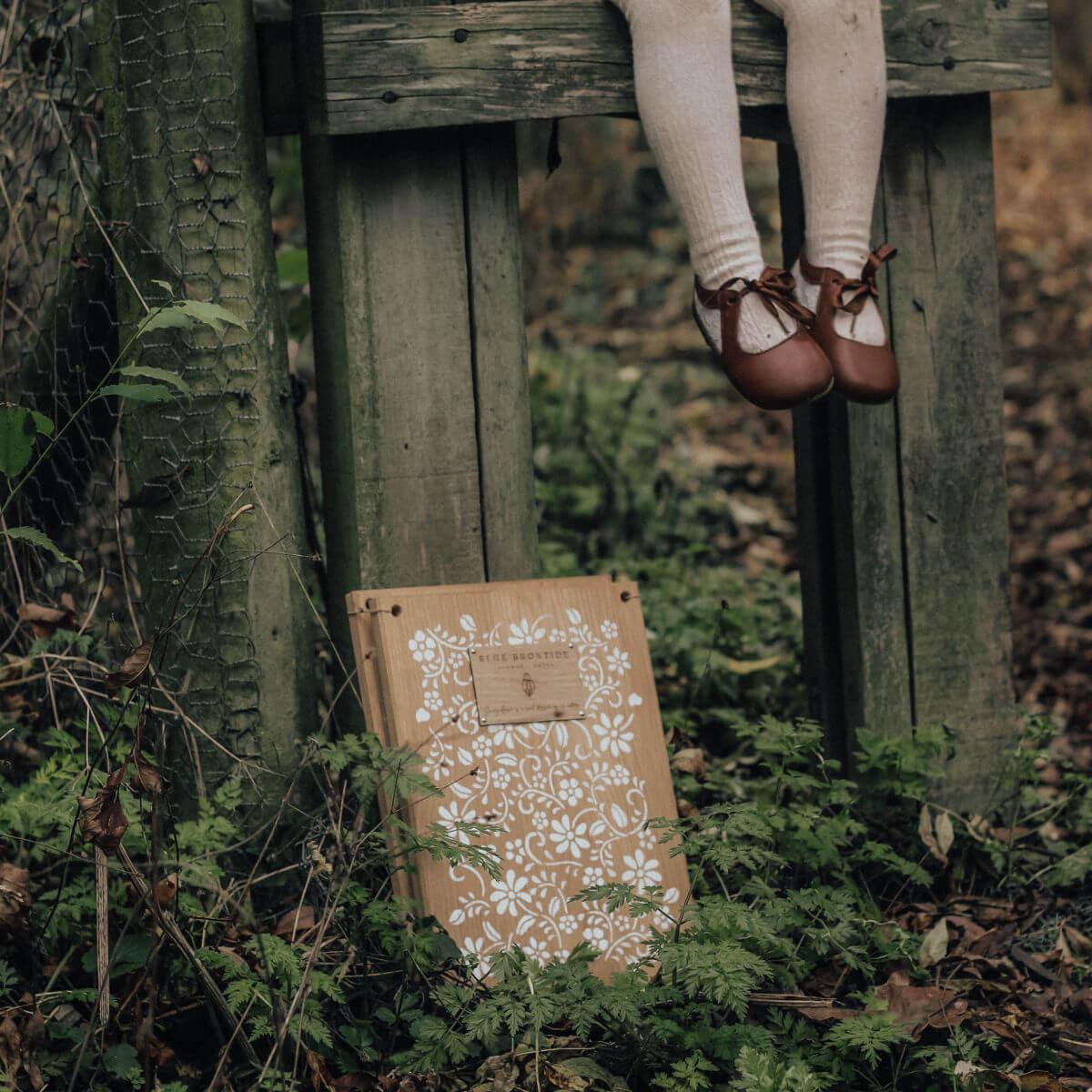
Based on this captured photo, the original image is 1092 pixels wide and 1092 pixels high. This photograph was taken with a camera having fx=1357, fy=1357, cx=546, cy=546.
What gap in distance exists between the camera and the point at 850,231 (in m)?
2.52

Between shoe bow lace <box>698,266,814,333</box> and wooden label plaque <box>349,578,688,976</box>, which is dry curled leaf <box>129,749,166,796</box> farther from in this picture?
shoe bow lace <box>698,266,814,333</box>

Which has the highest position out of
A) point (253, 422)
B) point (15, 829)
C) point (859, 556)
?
point (253, 422)

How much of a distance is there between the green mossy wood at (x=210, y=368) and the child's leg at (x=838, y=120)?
0.99m

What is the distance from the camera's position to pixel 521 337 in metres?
2.57

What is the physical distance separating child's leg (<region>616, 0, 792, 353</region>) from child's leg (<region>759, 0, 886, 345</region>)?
0.13 metres

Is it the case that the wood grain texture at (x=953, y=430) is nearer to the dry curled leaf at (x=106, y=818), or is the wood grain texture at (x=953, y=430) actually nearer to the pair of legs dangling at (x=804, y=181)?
the pair of legs dangling at (x=804, y=181)

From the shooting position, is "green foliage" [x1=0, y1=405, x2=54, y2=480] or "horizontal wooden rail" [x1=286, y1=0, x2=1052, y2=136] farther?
"horizontal wooden rail" [x1=286, y1=0, x2=1052, y2=136]

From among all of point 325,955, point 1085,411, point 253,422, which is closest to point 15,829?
point 325,955

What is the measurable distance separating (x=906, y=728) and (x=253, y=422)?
1.43 meters

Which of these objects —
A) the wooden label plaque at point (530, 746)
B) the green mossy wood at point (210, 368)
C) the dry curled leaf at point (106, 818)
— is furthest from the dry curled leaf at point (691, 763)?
the dry curled leaf at point (106, 818)

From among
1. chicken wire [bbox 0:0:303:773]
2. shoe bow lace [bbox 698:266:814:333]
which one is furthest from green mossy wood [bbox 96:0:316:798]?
shoe bow lace [bbox 698:266:814:333]

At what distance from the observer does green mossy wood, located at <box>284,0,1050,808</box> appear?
2.43 meters

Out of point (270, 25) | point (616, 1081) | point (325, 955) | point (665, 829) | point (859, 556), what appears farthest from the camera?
point (859, 556)

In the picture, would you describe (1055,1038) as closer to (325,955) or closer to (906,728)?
(906,728)
